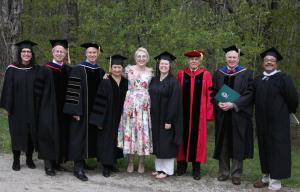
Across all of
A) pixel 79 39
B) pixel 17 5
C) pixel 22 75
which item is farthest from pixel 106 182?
pixel 79 39

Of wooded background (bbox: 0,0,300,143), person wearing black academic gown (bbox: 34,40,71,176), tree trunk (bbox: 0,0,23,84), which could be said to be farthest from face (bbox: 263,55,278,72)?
tree trunk (bbox: 0,0,23,84)

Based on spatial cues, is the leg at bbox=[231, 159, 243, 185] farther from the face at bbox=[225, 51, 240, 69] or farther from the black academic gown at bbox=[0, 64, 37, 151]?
the black academic gown at bbox=[0, 64, 37, 151]

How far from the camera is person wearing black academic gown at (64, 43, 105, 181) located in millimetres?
7565

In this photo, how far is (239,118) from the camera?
7.57 meters

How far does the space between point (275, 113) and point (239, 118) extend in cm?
59

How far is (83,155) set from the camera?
7672mm

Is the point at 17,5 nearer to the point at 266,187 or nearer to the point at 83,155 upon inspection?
the point at 83,155

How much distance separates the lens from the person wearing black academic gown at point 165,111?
25.0 feet

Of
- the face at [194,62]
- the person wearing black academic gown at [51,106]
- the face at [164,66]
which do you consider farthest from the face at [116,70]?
the face at [194,62]

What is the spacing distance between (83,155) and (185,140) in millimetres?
1781

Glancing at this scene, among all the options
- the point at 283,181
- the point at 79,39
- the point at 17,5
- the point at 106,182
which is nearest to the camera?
the point at 106,182

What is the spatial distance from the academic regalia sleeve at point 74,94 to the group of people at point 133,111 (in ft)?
0.05

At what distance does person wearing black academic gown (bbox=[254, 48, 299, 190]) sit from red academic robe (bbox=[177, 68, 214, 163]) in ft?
2.80

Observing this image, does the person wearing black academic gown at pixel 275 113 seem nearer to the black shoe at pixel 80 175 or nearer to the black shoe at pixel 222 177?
the black shoe at pixel 222 177
